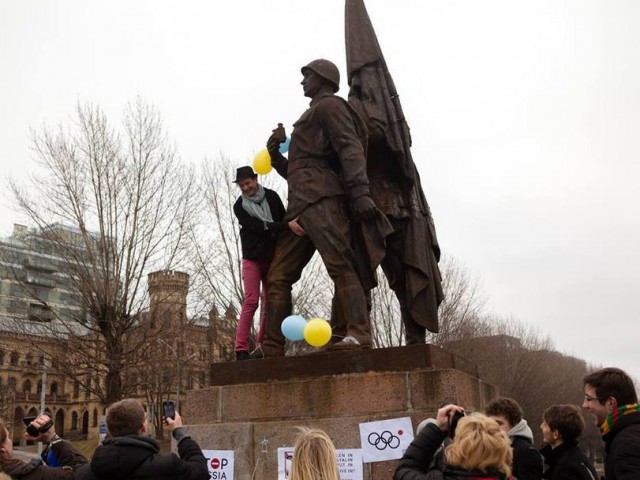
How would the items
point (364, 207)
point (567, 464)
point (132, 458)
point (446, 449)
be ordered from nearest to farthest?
point (446, 449) < point (132, 458) < point (567, 464) < point (364, 207)

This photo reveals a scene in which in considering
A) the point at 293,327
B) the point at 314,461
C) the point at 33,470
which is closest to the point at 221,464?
the point at 293,327

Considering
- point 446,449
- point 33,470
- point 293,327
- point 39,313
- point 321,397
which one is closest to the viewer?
point 446,449

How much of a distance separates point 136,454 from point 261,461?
276 cm

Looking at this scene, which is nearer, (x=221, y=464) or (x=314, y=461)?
(x=314, y=461)

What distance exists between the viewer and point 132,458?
357 cm

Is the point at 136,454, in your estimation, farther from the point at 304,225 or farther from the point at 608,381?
the point at 304,225

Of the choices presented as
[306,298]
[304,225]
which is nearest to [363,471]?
[304,225]

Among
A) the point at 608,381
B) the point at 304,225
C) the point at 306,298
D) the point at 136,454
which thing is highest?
the point at 306,298

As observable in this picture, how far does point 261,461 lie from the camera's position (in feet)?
20.3

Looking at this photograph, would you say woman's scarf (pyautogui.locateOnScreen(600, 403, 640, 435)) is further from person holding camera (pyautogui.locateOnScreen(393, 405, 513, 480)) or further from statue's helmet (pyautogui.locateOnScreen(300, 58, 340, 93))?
statue's helmet (pyautogui.locateOnScreen(300, 58, 340, 93))

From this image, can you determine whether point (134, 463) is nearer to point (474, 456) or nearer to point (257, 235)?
point (474, 456)

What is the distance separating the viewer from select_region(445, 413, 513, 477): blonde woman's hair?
9.78ft

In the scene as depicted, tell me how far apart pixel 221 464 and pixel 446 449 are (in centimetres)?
369

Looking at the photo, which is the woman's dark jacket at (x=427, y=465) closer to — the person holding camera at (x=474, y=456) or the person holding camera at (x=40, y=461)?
the person holding camera at (x=474, y=456)
